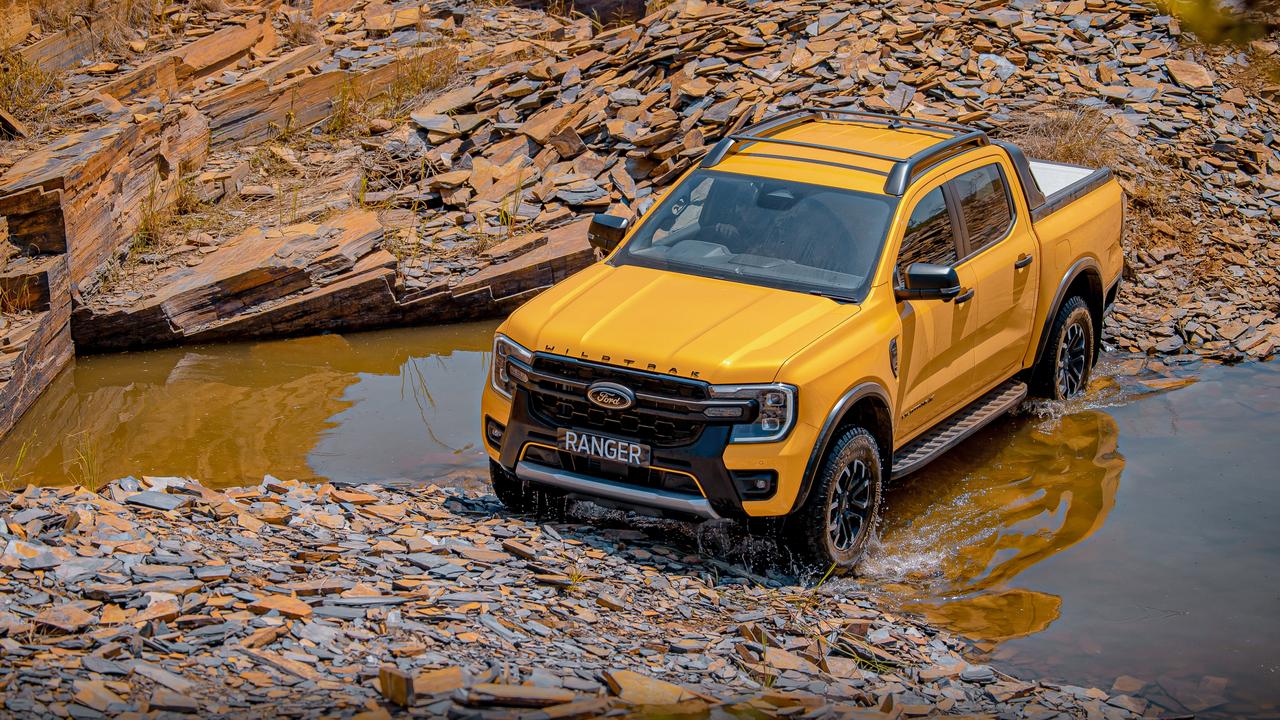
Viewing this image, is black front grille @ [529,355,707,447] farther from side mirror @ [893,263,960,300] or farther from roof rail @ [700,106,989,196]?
roof rail @ [700,106,989,196]

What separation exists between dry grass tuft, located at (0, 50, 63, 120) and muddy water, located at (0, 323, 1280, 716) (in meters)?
3.45

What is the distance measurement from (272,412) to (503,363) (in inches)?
141

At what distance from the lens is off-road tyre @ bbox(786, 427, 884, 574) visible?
6.61 metres

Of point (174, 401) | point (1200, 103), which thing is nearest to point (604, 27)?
point (1200, 103)

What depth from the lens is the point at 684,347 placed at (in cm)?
654

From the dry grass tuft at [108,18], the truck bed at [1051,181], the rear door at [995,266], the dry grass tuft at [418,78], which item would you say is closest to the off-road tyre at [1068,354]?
the rear door at [995,266]

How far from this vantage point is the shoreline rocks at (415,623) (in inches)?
195

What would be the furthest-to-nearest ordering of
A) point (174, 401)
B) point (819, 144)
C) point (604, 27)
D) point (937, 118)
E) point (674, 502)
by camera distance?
point (604, 27) → point (937, 118) → point (174, 401) → point (819, 144) → point (674, 502)

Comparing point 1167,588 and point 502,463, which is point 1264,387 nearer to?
point 1167,588

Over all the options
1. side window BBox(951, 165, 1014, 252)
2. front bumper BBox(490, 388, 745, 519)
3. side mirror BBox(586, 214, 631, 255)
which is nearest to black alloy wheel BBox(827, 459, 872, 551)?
front bumper BBox(490, 388, 745, 519)

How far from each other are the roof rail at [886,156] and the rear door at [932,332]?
170 millimetres

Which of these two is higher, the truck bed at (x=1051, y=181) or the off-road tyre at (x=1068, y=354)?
the truck bed at (x=1051, y=181)

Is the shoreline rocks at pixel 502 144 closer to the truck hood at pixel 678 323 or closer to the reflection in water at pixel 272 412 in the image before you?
the reflection in water at pixel 272 412

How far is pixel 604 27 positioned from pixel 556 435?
14.9 m
